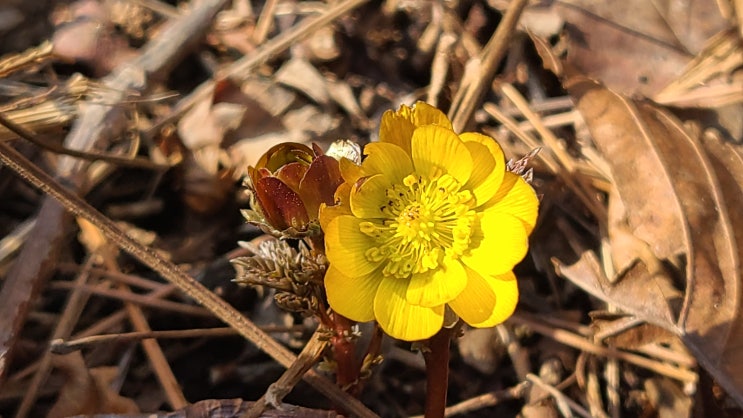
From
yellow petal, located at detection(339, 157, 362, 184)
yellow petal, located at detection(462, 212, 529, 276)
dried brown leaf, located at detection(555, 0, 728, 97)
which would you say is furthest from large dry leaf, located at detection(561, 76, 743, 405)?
yellow petal, located at detection(339, 157, 362, 184)

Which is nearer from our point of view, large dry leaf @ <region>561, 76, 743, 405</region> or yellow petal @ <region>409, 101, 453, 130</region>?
yellow petal @ <region>409, 101, 453, 130</region>

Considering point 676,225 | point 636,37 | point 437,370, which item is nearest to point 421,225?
point 437,370

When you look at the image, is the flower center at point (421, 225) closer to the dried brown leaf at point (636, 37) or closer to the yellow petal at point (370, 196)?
the yellow petal at point (370, 196)

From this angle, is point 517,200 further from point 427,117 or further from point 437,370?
point 437,370

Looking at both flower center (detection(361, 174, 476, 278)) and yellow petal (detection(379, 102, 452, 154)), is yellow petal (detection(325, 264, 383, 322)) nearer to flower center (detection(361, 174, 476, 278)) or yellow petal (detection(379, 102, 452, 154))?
flower center (detection(361, 174, 476, 278))

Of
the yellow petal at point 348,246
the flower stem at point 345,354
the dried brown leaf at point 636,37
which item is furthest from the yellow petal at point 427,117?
the dried brown leaf at point 636,37

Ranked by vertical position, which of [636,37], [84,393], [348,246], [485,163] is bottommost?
[84,393]
